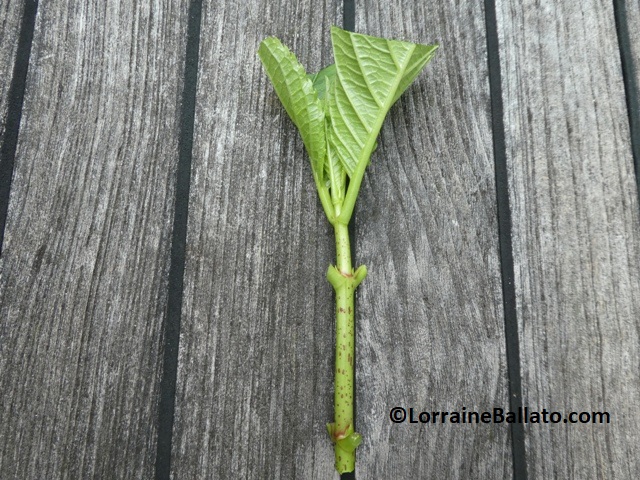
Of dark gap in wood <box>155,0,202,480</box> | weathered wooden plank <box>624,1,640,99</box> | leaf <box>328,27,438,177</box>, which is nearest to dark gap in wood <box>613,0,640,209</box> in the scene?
weathered wooden plank <box>624,1,640,99</box>

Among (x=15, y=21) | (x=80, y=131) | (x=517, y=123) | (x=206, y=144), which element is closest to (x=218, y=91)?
(x=206, y=144)

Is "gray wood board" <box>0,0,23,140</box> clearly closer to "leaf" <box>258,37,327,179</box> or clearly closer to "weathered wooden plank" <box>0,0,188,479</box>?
"weathered wooden plank" <box>0,0,188,479</box>

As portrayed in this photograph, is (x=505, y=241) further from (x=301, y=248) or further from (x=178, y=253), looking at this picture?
(x=178, y=253)

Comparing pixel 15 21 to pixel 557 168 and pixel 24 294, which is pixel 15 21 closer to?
pixel 24 294

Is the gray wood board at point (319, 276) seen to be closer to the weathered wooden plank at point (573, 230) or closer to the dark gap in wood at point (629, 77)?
the weathered wooden plank at point (573, 230)

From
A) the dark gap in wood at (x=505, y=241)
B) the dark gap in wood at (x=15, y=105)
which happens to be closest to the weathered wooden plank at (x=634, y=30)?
the dark gap in wood at (x=505, y=241)
